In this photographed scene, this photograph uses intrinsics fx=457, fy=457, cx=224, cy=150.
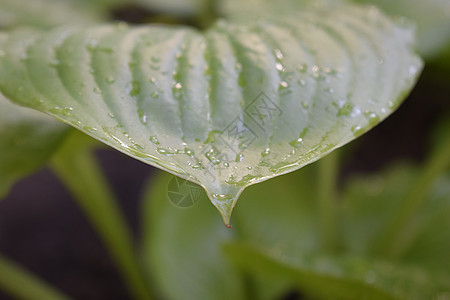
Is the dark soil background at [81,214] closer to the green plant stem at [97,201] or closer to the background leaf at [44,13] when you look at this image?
the green plant stem at [97,201]

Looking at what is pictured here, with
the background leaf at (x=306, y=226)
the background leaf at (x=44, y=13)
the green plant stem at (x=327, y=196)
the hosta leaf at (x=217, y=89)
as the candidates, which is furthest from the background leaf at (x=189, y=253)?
the hosta leaf at (x=217, y=89)

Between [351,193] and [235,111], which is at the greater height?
[235,111]

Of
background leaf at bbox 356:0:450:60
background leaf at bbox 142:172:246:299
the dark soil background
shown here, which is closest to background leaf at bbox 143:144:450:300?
background leaf at bbox 142:172:246:299

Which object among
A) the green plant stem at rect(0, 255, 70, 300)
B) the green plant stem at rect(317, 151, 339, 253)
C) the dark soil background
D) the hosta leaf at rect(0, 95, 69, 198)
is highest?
the hosta leaf at rect(0, 95, 69, 198)

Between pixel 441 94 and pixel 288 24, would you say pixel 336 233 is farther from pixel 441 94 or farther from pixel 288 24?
pixel 441 94

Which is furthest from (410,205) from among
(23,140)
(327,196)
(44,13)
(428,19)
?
(44,13)

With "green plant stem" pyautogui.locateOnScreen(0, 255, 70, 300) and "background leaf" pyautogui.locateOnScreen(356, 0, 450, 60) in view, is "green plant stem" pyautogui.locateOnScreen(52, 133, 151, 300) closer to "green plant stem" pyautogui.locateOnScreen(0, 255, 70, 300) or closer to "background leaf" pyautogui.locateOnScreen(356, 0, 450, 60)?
"green plant stem" pyautogui.locateOnScreen(0, 255, 70, 300)

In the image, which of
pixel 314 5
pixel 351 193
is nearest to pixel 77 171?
pixel 314 5
